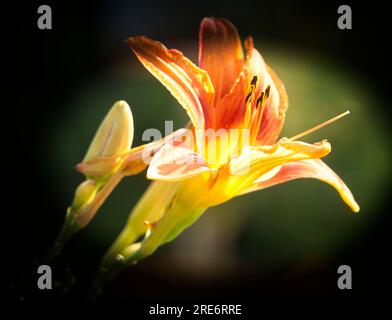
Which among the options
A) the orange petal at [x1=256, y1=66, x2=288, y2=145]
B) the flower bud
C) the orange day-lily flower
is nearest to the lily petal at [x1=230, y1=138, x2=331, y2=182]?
the orange day-lily flower

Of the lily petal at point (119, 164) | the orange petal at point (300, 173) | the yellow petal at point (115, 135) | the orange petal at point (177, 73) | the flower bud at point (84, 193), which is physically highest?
the orange petal at point (177, 73)

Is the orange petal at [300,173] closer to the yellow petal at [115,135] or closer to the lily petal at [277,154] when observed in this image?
the lily petal at [277,154]

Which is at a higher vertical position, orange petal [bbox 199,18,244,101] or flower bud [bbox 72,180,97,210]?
orange petal [bbox 199,18,244,101]

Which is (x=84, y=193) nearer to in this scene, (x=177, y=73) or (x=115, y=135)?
(x=115, y=135)

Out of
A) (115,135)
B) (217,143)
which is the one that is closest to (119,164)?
(115,135)

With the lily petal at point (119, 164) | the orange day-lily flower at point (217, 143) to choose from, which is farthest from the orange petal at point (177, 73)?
the lily petal at point (119, 164)

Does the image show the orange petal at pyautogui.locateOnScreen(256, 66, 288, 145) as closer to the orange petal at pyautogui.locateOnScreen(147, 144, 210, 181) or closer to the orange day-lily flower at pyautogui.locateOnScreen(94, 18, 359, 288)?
the orange day-lily flower at pyautogui.locateOnScreen(94, 18, 359, 288)

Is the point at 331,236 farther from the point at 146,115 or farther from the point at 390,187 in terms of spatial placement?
the point at 146,115
